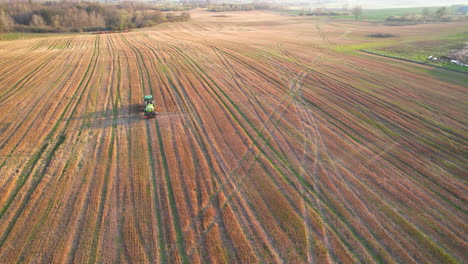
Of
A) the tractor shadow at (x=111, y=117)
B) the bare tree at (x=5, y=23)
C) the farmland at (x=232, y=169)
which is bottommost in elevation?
the farmland at (x=232, y=169)

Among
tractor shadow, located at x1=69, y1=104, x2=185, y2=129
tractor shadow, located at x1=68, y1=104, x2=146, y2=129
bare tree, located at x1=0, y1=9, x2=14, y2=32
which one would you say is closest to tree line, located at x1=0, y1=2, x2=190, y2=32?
bare tree, located at x1=0, y1=9, x2=14, y2=32

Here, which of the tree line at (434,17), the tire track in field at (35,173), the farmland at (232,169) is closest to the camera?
the farmland at (232,169)

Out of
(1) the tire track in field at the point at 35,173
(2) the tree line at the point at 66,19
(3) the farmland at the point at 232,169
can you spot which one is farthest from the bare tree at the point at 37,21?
(1) the tire track in field at the point at 35,173

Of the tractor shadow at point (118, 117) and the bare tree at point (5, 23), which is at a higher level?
the bare tree at point (5, 23)

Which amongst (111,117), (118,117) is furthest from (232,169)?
(111,117)

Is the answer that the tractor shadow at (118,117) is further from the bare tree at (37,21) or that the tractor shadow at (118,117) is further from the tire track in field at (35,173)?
the bare tree at (37,21)

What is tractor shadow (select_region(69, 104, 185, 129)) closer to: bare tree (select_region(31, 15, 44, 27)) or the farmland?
the farmland

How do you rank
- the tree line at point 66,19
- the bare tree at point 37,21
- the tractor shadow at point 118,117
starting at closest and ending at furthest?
the tractor shadow at point 118,117 < the tree line at point 66,19 < the bare tree at point 37,21

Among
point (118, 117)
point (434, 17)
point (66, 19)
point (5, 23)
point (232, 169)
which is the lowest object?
point (232, 169)

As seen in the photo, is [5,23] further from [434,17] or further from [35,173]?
[434,17]
